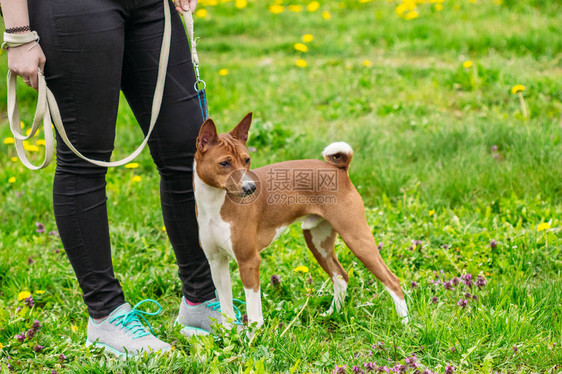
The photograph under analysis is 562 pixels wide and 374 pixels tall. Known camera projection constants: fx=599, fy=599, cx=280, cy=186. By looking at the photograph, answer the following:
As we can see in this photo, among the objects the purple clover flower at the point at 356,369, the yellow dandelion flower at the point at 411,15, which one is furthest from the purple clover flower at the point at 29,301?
the yellow dandelion flower at the point at 411,15

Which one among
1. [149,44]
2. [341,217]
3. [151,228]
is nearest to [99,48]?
[149,44]

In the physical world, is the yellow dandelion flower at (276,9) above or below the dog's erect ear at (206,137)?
below

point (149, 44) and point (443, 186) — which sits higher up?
point (149, 44)

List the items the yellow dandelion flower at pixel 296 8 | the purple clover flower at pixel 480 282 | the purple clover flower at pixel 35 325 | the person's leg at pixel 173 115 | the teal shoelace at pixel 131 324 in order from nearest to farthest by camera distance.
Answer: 1. the person's leg at pixel 173 115
2. the teal shoelace at pixel 131 324
3. the purple clover flower at pixel 35 325
4. the purple clover flower at pixel 480 282
5. the yellow dandelion flower at pixel 296 8

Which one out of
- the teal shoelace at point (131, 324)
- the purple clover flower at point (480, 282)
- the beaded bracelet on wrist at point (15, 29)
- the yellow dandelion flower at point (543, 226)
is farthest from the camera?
the yellow dandelion flower at point (543, 226)

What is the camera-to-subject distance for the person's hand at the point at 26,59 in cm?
219

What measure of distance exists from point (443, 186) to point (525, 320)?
1534mm

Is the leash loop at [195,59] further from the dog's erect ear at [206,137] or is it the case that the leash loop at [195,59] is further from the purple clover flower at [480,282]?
the purple clover flower at [480,282]

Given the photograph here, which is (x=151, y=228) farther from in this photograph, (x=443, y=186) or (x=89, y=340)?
(x=443, y=186)

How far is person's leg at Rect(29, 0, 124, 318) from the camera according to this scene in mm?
2229

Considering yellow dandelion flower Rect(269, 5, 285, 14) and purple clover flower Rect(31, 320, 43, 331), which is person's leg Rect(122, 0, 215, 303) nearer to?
purple clover flower Rect(31, 320, 43, 331)

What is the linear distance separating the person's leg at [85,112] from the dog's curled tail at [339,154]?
94 cm

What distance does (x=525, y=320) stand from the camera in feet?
8.34

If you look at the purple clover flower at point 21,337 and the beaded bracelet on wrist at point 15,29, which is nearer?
the beaded bracelet on wrist at point 15,29
